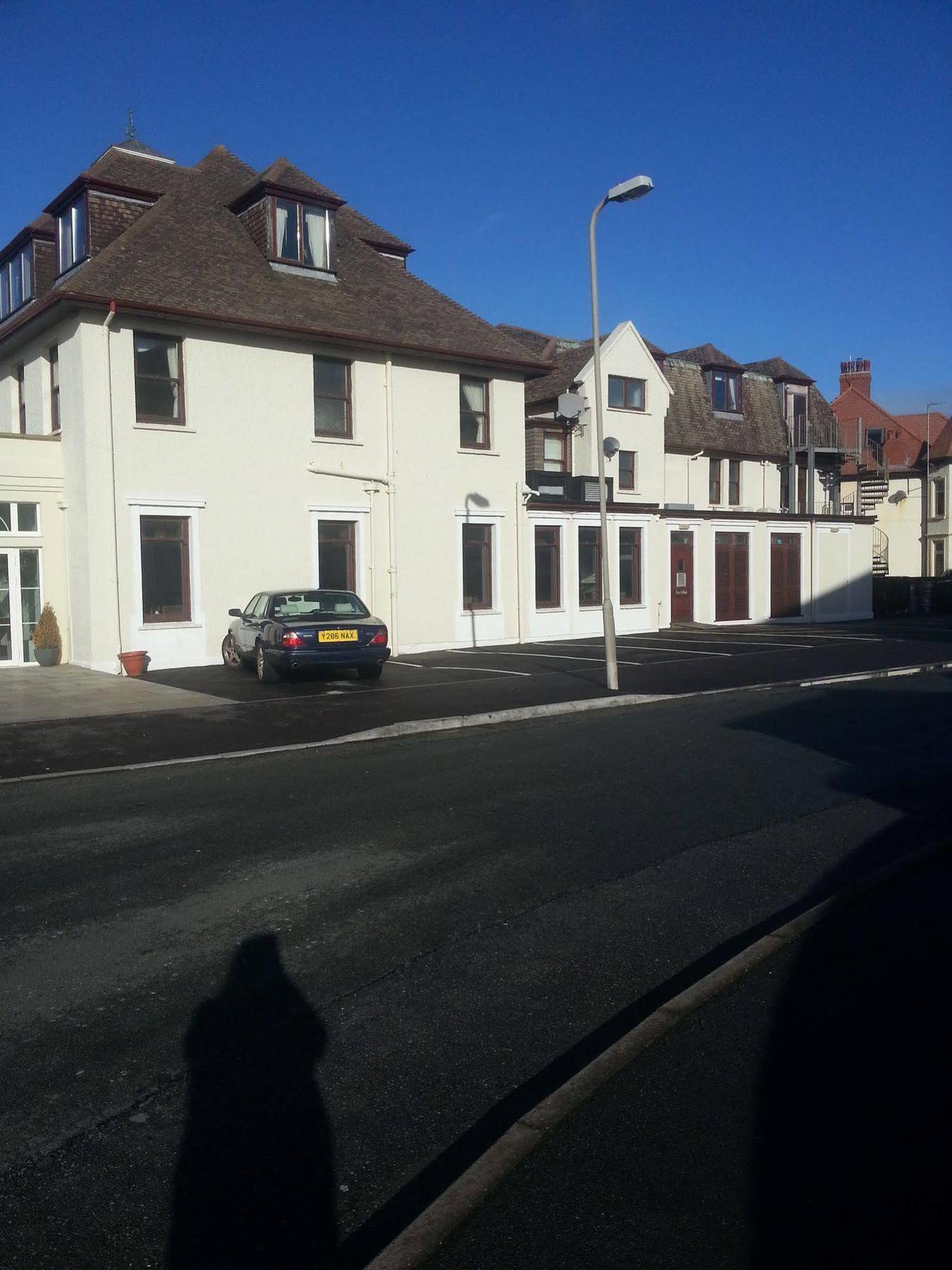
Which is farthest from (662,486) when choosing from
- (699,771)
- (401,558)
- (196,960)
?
(196,960)

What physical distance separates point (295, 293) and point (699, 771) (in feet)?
54.4

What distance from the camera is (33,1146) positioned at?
3477mm

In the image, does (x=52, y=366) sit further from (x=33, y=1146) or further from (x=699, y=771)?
(x=33, y=1146)

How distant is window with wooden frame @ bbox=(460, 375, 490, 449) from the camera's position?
83.1 feet

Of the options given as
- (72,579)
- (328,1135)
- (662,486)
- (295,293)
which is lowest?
(328,1135)

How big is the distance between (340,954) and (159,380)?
1735 cm

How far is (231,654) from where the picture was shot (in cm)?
2059

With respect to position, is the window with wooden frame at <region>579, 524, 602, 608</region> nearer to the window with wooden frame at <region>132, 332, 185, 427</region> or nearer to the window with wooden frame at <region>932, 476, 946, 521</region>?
the window with wooden frame at <region>132, 332, 185, 427</region>

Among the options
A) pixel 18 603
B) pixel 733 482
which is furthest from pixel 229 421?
pixel 733 482

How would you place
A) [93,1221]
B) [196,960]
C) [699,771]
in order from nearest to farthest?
[93,1221], [196,960], [699,771]

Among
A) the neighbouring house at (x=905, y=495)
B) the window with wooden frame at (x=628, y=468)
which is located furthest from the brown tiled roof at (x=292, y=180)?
the neighbouring house at (x=905, y=495)

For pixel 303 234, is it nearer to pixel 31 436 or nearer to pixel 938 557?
pixel 31 436

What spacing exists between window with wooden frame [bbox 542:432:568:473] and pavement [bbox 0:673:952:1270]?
26.8 metres

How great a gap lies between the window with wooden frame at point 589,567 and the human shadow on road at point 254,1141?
78.3ft
